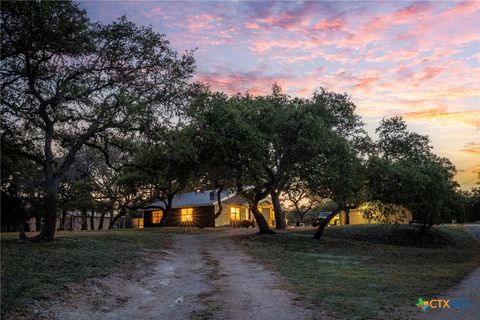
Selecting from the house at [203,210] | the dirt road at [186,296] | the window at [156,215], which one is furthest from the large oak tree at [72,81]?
the window at [156,215]

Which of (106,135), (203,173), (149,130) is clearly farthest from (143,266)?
(203,173)

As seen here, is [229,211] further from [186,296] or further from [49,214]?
[186,296]

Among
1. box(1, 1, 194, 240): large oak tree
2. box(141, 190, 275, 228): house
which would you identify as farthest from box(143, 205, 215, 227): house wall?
box(1, 1, 194, 240): large oak tree

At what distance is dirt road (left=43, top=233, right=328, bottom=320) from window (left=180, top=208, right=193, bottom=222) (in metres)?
42.7

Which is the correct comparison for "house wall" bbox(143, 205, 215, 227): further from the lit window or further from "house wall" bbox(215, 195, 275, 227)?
the lit window

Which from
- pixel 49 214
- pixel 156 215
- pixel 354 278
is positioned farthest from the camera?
pixel 156 215

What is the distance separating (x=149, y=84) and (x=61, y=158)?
93.9 feet

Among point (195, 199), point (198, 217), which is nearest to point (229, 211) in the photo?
point (198, 217)

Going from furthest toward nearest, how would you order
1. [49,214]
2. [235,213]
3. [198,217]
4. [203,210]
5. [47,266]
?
[235,213] → [198,217] → [203,210] → [49,214] → [47,266]

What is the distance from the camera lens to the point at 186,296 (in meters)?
11.9

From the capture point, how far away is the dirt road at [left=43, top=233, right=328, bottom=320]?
9.84m

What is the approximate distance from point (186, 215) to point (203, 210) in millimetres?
3261

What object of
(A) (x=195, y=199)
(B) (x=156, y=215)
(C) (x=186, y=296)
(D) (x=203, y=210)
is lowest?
(C) (x=186, y=296)

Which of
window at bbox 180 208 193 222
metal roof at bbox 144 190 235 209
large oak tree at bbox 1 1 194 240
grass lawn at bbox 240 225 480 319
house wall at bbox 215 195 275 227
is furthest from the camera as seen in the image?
window at bbox 180 208 193 222
